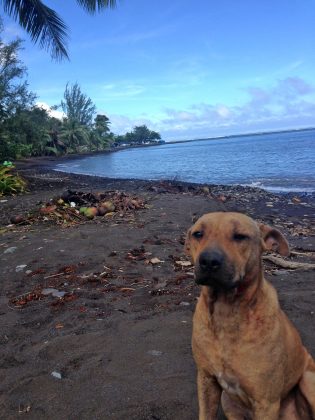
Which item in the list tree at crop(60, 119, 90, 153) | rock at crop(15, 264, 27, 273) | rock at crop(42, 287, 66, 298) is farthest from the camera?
tree at crop(60, 119, 90, 153)

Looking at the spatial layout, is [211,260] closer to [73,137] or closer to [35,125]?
[35,125]

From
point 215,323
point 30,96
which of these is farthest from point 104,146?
point 215,323

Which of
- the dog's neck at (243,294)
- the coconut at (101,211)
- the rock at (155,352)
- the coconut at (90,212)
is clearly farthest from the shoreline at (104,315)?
the dog's neck at (243,294)

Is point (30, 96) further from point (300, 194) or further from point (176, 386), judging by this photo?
point (176, 386)

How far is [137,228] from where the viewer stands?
27.6ft

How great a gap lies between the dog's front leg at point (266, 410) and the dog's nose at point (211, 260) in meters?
0.87

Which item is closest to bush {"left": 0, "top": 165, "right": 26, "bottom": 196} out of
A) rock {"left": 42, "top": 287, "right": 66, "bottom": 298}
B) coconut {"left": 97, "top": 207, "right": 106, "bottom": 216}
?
coconut {"left": 97, "top": 207, "right": 106, "bottom": 216}

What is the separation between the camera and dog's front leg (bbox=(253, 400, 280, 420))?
2.52 m

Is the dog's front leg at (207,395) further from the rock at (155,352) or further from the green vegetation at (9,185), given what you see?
the green vegetation at (9,185)

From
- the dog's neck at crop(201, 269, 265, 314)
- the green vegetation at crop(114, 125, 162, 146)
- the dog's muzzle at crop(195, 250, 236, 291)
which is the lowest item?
the green vegetation at crop(114, 125, 162, 146)

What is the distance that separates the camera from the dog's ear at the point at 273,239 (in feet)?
9.45

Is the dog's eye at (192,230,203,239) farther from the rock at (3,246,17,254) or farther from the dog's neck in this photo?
the rock at (3,246,17,254)

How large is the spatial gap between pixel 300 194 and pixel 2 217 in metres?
10.3

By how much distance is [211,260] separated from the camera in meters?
2.43
